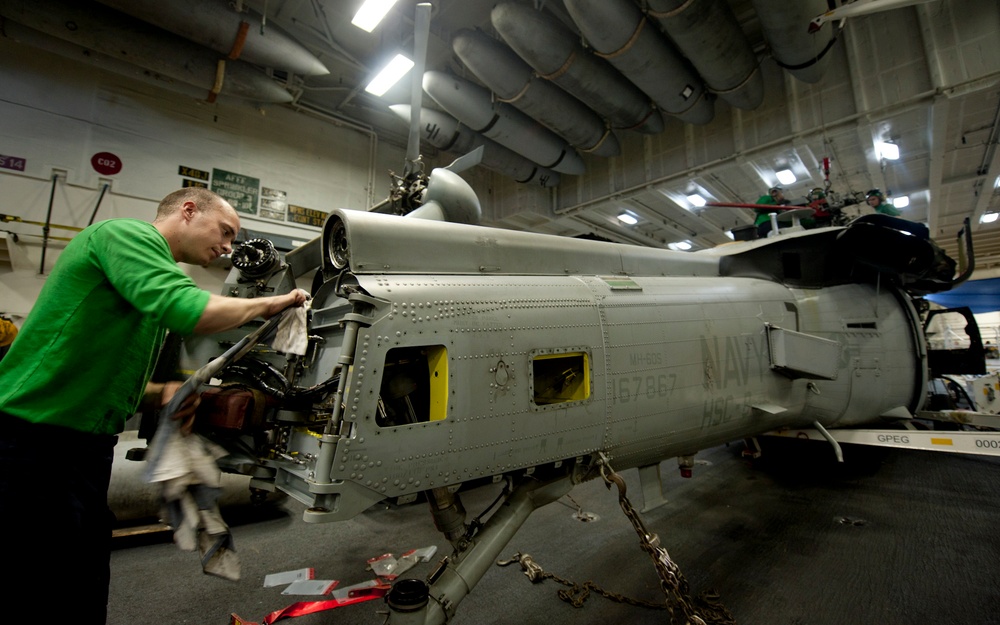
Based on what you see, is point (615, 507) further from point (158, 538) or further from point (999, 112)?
point (999, 112)

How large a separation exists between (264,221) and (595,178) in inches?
305

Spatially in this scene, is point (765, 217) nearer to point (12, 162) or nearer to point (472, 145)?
point (472, 145)

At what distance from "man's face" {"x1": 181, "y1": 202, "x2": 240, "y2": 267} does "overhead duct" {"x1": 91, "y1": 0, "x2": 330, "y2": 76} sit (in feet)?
20.9

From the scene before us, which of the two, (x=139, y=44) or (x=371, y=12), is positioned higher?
(x=139, y=44)

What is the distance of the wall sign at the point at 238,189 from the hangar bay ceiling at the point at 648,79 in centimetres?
150

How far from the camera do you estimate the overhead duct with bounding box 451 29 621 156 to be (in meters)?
6.98

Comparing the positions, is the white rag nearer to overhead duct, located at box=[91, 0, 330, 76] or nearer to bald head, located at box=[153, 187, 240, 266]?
bald head, located at box=[153, 187, 240, 266]

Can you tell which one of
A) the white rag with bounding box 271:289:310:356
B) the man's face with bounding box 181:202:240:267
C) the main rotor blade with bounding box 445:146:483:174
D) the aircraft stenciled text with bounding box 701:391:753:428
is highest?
the main rotor blade with bounding box 445:146:483:174

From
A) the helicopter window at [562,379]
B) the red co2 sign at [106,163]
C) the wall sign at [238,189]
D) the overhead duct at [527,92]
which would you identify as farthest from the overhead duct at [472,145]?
the helicopter window at [562,379]

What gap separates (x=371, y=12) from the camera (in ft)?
18.6

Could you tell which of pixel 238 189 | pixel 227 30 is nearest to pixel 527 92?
pixel 227 30

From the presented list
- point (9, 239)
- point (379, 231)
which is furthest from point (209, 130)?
point (379, 231)

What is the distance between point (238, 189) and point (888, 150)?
1241 centimetres

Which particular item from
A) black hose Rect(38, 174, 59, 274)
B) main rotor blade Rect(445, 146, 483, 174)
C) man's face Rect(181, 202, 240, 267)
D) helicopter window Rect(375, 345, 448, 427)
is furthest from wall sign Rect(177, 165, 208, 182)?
helicopter window Rect(375, 345, 448, 427)
